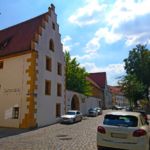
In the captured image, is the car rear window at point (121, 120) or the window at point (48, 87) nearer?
the car rear window at point (121, 120)

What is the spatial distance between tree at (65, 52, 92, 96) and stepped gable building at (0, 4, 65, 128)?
1313 centimetres

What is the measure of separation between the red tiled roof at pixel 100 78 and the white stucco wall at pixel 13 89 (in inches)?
2390

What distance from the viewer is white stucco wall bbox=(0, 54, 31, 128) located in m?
25.7

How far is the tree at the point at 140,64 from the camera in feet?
209

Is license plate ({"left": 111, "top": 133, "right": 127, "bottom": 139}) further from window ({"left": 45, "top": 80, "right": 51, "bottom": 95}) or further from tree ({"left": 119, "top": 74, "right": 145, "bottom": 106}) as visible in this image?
tree ({"left": 119, "top": 74, "right": 145, "bottom": 106})

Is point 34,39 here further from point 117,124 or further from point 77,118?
point 117,124

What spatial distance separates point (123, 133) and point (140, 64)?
56.3m

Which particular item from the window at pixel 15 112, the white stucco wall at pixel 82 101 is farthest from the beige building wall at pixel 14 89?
the white stucco wall at pixel 82 101

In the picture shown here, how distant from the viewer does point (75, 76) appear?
45500 millimetres

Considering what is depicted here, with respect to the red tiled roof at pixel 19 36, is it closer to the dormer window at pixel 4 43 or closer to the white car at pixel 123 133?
the dormer window at pixel 4 43

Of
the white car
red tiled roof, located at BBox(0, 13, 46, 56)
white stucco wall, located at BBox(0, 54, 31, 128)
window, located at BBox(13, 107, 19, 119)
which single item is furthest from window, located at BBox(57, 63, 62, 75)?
the white car

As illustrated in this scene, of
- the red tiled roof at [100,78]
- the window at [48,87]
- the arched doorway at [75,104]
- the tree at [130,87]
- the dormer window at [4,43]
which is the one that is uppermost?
the red tiled roof at [100,78]

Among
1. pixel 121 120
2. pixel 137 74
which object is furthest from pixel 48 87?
pixel 137 74

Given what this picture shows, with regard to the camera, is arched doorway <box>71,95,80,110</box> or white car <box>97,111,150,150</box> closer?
white car <box>97,111,150,150</box>
